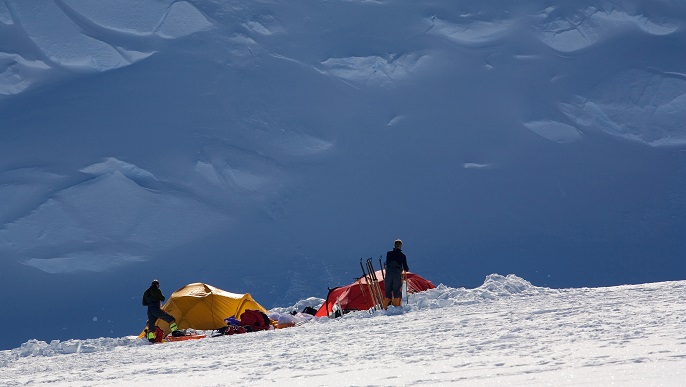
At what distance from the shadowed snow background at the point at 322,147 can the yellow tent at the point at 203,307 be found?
844 cm

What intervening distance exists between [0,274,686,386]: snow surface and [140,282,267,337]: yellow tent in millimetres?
2490

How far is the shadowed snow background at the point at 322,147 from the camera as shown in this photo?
84.1 feet

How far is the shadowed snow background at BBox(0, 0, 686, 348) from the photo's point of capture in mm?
25625

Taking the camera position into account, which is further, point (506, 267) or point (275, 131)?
point (275, 131)

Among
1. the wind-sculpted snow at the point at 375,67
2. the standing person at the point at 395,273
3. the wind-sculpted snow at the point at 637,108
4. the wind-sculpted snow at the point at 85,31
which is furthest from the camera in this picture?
the wind-sculpted snow at the point at 375,67

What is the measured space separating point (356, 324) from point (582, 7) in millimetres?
24379

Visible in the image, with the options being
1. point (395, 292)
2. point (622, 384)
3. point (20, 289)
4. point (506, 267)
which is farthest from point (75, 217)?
point (622, 384)

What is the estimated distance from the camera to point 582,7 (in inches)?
1257

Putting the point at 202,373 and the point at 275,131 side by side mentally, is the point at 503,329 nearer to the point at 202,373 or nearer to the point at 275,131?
the point at 202,373

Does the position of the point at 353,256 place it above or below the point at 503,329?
above

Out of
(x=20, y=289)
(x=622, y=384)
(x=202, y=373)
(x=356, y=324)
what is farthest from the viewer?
(x=20, y=289)

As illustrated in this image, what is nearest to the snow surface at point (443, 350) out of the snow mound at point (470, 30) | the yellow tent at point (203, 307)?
the yellow tent at point (203, 307)

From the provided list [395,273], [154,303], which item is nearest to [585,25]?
[395,273]

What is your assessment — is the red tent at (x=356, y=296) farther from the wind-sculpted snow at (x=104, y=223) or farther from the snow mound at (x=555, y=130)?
the snow mound at (x=555, y=130)
